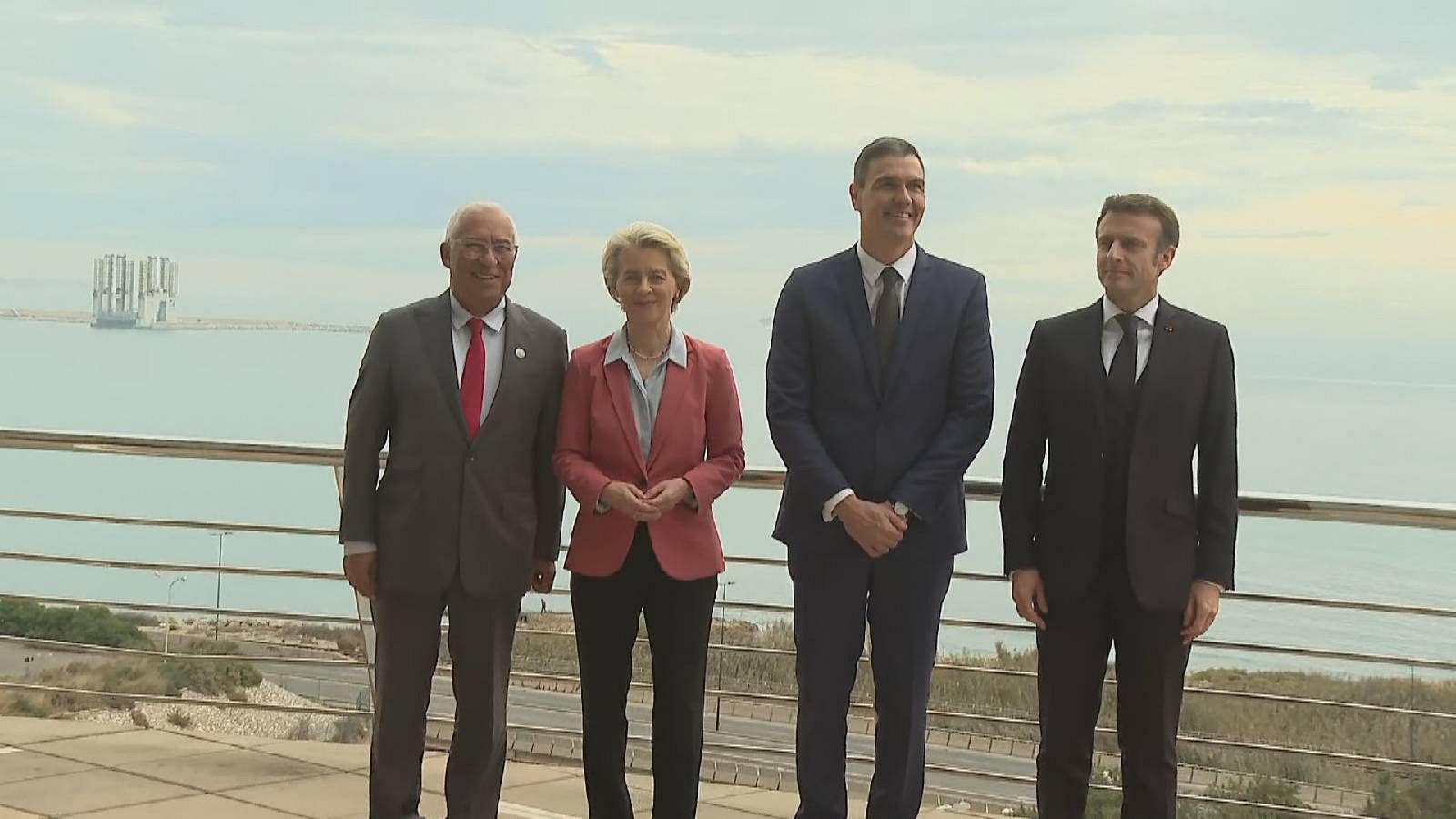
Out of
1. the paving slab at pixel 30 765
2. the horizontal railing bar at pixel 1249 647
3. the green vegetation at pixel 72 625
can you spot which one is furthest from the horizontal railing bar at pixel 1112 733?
the green vegetation at pixel 72 625

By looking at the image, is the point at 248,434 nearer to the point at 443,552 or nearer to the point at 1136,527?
the point at 443,552

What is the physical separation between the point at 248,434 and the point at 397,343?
52.0 inches

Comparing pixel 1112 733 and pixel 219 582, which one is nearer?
pixel 1112 733

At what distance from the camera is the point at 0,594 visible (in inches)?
203

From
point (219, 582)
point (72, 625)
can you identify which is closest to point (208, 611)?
point (219, 582)

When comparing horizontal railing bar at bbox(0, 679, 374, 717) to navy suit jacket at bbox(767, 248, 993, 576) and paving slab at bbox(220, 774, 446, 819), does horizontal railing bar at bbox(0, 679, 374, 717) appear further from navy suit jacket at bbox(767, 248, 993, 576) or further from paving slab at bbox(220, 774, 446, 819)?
navy suit jacket at bbox(767, 248, 993, 576)

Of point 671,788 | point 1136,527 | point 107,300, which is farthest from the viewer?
point 107,300

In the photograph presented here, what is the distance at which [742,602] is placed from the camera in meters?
4.48

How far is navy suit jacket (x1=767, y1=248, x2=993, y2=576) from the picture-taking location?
3.56 m

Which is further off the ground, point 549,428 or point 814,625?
point 549,428

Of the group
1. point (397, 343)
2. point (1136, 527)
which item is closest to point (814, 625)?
point (1136, 527)

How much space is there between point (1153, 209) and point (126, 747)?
11.0 feet

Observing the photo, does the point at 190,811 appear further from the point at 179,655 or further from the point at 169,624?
the point at 169,624

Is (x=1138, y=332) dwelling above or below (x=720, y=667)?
above
